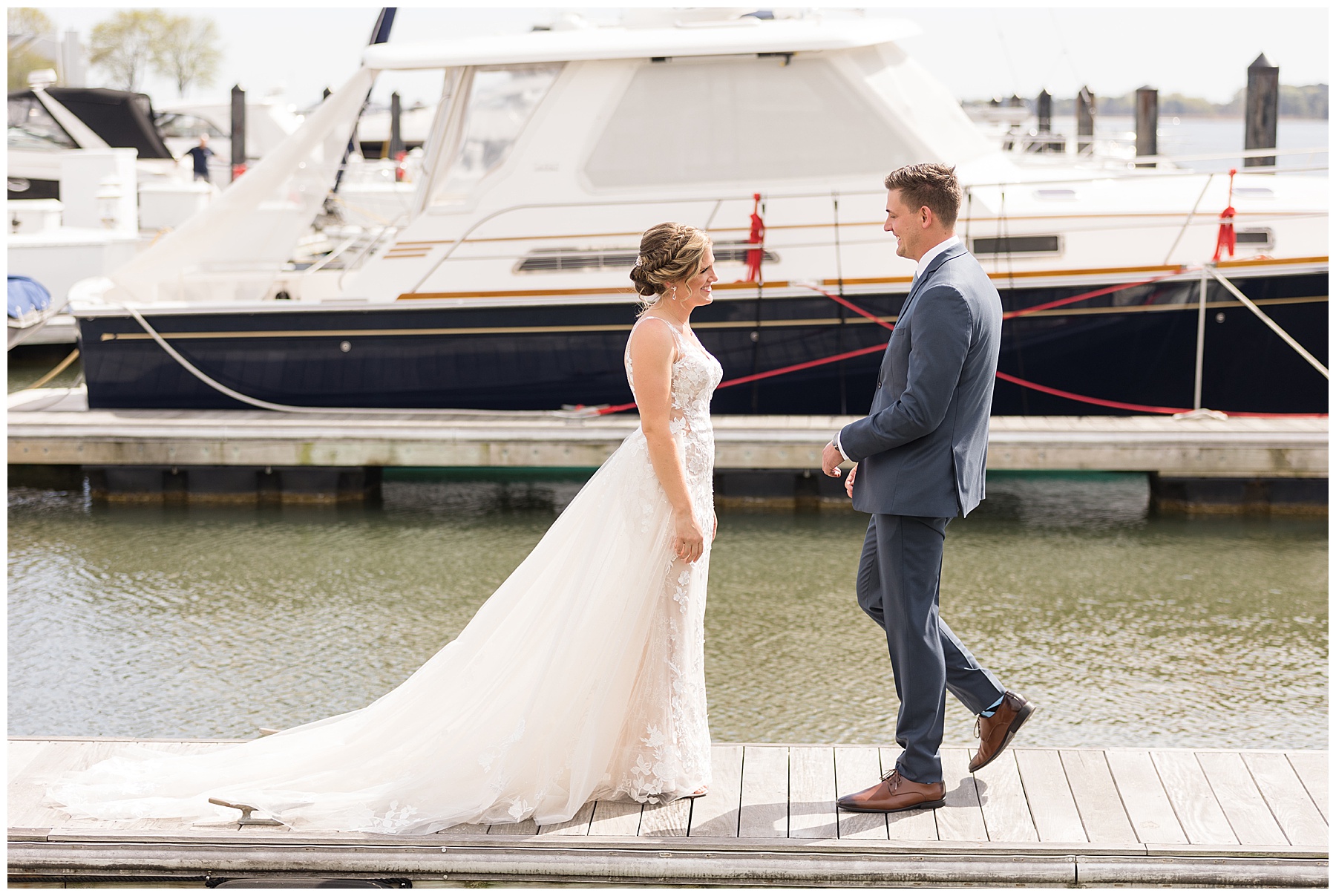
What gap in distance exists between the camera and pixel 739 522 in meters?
8.16

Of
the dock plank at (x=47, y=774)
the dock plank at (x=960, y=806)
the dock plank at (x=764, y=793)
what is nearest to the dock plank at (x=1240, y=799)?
the dock plank at (x=960, y=806)

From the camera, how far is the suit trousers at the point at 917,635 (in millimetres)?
3367

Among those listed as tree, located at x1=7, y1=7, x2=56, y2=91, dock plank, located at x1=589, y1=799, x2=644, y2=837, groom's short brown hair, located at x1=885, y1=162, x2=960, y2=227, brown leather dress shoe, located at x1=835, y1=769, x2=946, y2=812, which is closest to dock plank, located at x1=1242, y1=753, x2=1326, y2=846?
brown leather dress shoe, located at x1=835, y1=769, x2=946, y2=812

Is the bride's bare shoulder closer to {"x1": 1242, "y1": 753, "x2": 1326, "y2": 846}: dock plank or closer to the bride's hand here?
the bride's hand

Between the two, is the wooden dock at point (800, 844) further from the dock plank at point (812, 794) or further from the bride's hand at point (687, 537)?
the bride's hand at point (687, 537)

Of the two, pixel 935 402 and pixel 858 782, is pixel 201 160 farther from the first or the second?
pixel 935 402

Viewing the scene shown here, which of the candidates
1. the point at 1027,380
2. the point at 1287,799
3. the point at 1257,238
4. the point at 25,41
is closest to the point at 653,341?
the point at 1287,799

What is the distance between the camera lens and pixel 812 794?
144 inches

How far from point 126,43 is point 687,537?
5684cm

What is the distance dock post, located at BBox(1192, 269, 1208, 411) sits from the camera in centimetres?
808

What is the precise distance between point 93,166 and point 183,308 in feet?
30.4

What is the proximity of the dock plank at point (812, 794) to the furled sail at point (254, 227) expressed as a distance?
6.47 metres

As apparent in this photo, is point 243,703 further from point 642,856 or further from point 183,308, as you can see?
point 183,308

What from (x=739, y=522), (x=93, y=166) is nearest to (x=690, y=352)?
(x=739, y=522)
